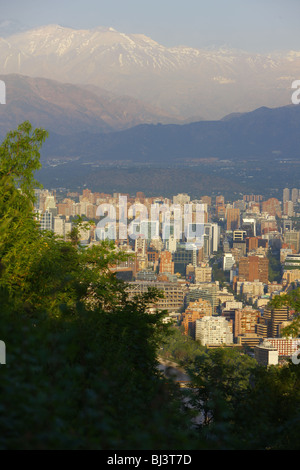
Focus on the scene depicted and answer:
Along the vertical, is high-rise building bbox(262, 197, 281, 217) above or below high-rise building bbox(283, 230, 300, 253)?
above

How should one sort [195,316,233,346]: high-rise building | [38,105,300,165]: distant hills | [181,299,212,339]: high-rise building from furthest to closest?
1. [38,105,300,165]: distant hills
2. [181,299,212,339]: high-rise building
3. [195,316,233,346]: high-rise building

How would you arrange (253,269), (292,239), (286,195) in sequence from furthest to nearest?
(286,195)
(292,239)
(253,269)

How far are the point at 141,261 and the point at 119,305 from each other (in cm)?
2261

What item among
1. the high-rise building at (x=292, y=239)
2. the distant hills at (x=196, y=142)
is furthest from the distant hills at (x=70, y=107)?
the high-rise building at (x=292, y=239)

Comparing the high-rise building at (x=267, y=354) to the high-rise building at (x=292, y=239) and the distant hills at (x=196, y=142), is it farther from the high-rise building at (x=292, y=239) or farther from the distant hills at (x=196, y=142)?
the distant hills at (x=196, y=142)

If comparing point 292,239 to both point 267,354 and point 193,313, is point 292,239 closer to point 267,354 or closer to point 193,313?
point 193,313

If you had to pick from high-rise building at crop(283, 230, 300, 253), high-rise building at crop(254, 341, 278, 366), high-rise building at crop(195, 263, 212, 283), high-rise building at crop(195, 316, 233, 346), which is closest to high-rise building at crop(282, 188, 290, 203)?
high-rise building at crop(283, 230, 300, 253)

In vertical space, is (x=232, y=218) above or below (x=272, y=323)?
above

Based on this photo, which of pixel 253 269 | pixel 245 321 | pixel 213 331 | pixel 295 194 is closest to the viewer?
pixel 213 331

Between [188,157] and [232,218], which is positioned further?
[188,157]

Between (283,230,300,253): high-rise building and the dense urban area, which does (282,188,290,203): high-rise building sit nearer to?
the dense urban area

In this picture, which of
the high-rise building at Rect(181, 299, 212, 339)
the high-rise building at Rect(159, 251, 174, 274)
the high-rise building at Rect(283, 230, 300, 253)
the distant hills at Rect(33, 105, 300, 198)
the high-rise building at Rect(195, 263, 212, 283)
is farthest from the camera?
the distant hills at Rect(33, 105, 300, 198)

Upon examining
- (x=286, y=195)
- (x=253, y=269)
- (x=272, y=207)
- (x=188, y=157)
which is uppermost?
(x=188, y=157)

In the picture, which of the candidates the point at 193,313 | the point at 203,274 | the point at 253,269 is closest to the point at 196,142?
the point at 253,269
